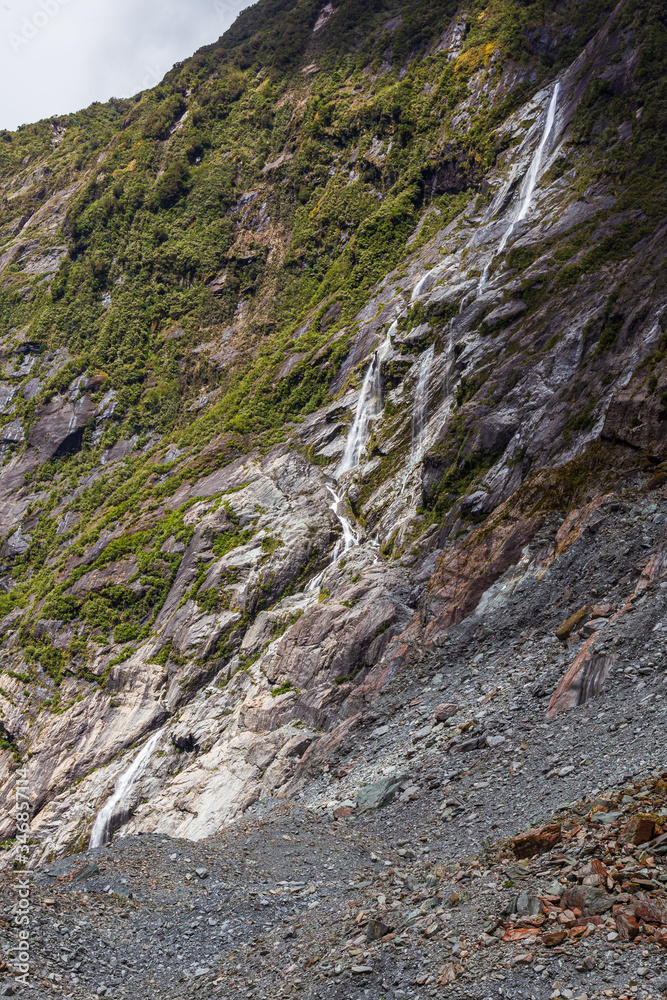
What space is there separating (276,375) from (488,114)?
24.3 meters

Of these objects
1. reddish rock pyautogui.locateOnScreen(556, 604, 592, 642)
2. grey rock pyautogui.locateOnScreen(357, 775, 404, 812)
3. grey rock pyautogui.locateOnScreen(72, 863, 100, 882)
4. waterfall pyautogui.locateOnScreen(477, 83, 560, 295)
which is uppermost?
waterfall pyautogui.locateOnScreen(477, 83, 560, 295)

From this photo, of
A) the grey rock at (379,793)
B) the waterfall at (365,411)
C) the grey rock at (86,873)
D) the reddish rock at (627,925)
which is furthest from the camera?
the waterfall at (365,411)

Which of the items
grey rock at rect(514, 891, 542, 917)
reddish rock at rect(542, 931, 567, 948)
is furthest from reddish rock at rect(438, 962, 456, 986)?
reddish rock at rect(542, 931, 567, 948)

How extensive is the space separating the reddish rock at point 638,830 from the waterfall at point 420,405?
24073mm

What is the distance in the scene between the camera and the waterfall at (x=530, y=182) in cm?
3847

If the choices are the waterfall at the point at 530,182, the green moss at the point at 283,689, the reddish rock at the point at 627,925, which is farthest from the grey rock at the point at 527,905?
the waterfall at the point at 530,182

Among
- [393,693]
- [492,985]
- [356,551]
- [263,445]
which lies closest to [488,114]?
[263,445]

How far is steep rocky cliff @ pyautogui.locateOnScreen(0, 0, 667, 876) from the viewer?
81.0 ft

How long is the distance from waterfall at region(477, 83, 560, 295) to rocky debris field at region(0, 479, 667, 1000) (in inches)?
829

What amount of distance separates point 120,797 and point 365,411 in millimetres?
22651

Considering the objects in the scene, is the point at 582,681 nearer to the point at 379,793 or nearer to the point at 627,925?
the point at 379,793

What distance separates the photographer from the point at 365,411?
129ft

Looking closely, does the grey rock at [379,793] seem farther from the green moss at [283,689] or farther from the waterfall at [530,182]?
the waterfall at [530,182]

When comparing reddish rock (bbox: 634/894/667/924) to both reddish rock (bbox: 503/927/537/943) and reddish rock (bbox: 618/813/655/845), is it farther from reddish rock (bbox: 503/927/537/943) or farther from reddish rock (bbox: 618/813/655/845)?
reddish rock (bbox: 503/927/537/943)
